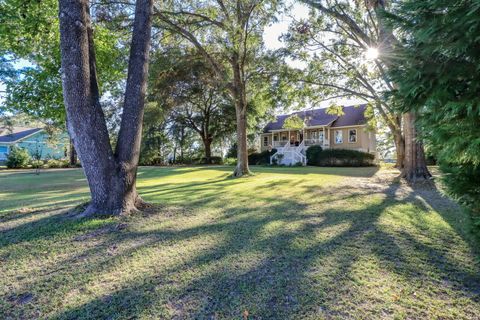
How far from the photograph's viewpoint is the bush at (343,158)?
76.8 feet

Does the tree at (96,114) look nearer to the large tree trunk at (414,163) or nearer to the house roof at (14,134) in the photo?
the large tree trunk at (414,163)

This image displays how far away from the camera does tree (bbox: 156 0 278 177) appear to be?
11789 mm

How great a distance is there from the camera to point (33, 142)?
37.8 meters

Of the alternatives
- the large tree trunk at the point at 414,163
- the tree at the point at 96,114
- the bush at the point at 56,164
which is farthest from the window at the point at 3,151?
the large tree trunk at the point at 414,163

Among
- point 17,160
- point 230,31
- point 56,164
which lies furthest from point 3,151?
point 230,31

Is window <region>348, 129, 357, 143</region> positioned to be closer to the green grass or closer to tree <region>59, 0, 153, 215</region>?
the green grass

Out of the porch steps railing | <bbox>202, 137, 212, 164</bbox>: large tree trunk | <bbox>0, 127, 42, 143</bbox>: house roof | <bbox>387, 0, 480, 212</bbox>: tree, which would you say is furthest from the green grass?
<bbox>0, 127, 42, 143</bbox>: house roof

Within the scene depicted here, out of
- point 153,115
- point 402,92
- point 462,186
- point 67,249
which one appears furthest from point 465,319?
point 153,115

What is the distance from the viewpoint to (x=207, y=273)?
2928 millimetres

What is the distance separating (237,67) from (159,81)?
5486mm

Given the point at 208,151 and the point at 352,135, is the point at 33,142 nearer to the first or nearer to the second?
the point at 208,151

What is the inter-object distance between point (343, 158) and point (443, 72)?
22955 mm

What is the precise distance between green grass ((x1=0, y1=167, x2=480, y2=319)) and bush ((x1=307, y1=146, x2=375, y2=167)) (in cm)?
1882

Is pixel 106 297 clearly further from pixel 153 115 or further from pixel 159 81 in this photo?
pixel 153 115
